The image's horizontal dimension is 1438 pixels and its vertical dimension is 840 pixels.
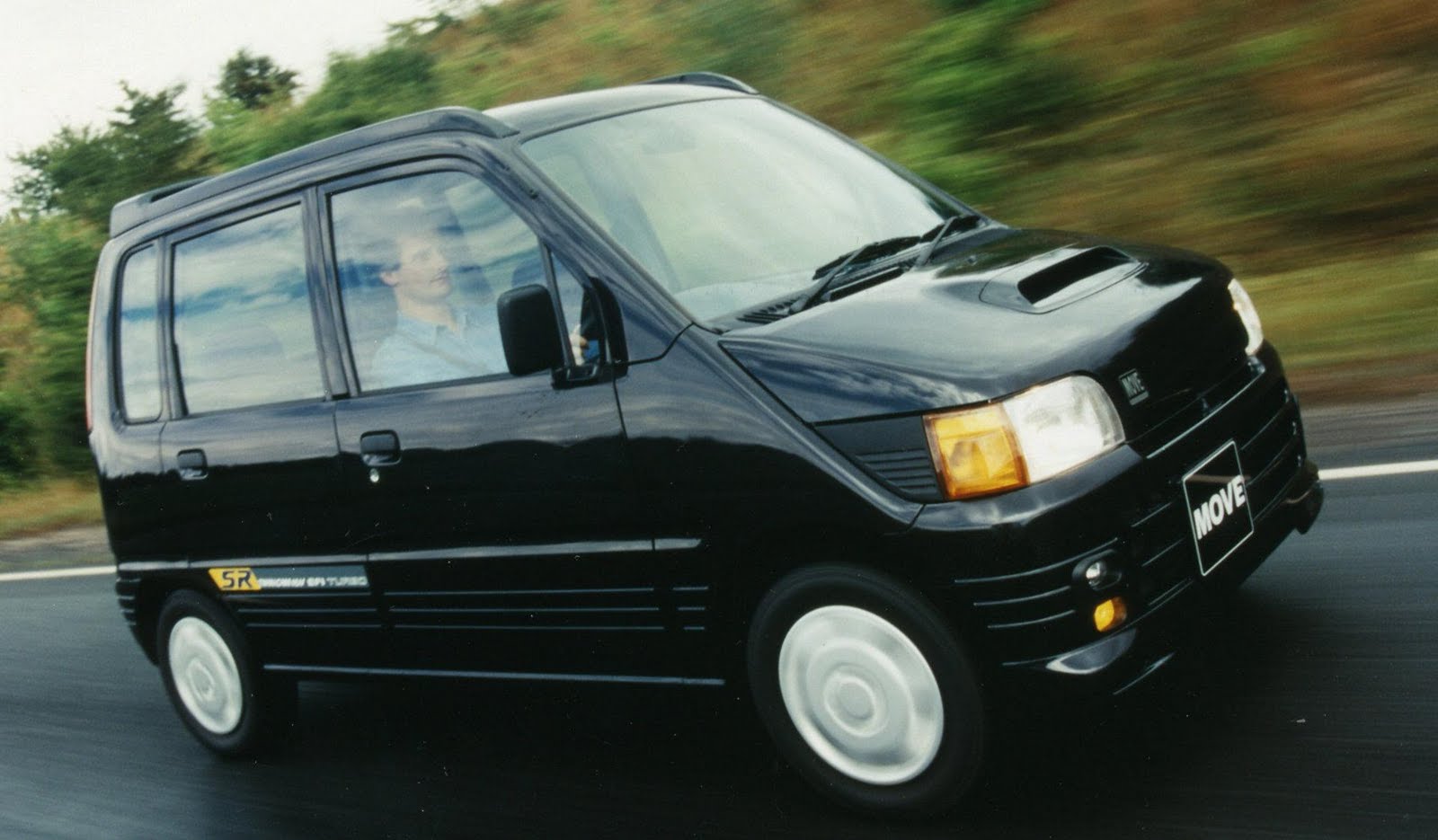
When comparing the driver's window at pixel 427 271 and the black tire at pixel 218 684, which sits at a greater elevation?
the driver's window at pixel 427 271

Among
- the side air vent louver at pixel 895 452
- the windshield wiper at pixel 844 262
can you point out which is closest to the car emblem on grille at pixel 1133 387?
the side air vent louver at pixel 895 452

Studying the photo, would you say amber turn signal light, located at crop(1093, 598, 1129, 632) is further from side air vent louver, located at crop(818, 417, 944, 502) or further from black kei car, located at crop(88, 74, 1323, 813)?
side air vent louver, located at crop(818, 417, 944, 502)

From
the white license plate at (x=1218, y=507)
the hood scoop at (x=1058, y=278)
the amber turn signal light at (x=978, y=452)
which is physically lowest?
the white license plate at (x=1218, y=507)

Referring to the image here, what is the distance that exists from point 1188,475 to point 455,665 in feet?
7.34

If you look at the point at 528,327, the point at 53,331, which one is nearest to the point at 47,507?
the point at 53,331

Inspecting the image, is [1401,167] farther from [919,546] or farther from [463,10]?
[463,10]

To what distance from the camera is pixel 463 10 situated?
1800 centimetres

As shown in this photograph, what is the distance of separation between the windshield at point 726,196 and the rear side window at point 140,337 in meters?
2.03

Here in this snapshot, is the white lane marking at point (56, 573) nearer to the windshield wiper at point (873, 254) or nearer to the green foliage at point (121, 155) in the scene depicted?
the windshield wiper at point (873, 254)

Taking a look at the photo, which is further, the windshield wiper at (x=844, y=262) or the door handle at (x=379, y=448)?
the door handle at (x=379, y=448)

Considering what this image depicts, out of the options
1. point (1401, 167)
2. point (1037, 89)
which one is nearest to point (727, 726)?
point (1401, 167)

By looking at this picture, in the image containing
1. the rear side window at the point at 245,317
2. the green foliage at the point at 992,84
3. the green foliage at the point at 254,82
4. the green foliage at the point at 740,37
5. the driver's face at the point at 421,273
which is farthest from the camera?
the green foliage at the point at 254,82

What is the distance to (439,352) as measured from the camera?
4.39 metres

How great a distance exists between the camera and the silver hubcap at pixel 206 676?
17.8ft
